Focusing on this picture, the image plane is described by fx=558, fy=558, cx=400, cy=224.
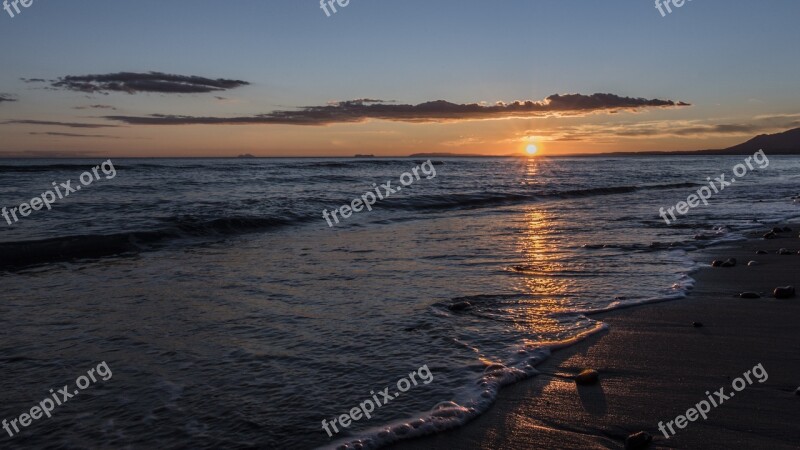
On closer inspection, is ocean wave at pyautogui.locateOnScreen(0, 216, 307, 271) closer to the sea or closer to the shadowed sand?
the sea

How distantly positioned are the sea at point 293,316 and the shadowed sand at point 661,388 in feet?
0.83

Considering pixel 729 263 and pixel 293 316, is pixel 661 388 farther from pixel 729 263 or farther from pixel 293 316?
pixel 729 263

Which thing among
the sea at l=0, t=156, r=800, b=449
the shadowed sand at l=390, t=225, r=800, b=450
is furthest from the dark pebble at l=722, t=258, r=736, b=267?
the shadowed sand at l=390, t=225, r=800, b=450

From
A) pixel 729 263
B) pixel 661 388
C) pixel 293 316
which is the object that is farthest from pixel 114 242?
pixel 729 263

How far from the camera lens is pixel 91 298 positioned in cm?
758

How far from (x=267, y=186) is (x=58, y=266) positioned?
21826 mm

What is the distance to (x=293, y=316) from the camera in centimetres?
654

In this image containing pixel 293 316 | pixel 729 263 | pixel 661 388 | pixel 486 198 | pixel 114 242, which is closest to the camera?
pixel 661 388

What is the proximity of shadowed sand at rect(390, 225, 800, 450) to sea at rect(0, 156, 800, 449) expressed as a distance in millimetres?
252

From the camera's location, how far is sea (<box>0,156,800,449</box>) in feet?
13.3

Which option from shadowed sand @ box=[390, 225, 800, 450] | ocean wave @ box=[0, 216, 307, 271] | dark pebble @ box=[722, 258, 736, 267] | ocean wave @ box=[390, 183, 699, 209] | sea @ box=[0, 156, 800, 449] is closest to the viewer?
shadowed sand @ box=[390, 225, 800, 450]

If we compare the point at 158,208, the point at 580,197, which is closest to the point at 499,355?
the point at 158,208

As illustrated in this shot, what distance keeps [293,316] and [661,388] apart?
3.94m

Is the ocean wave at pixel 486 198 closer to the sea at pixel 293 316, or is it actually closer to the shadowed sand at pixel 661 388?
the sea at pixel 293 316
